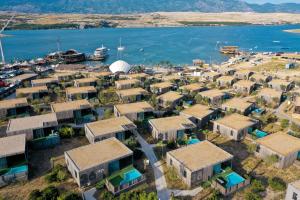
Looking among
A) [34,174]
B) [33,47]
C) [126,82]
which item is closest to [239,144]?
[34,174]

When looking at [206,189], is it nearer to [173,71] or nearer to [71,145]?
[71,145]

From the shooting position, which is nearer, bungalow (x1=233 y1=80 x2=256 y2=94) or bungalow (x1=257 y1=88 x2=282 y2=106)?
bungalow (x1=257 y1=88 x2=282 y2=106)

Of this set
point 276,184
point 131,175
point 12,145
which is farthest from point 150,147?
point 12,145

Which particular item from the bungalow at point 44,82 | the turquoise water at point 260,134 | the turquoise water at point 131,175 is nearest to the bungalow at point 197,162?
the turquoise water at point 131,175

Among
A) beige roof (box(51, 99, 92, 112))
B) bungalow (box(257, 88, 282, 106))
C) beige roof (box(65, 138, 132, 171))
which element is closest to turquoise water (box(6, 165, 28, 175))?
beige roof (box(65, 138, 132, 171))

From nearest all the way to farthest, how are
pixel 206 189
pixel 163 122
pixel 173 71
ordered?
pixel 206 189 < pixel 163 122 < pixel 173 71

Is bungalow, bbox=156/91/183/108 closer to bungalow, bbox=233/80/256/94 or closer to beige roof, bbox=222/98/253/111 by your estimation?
beige roof, bbox=222/98/253/111
